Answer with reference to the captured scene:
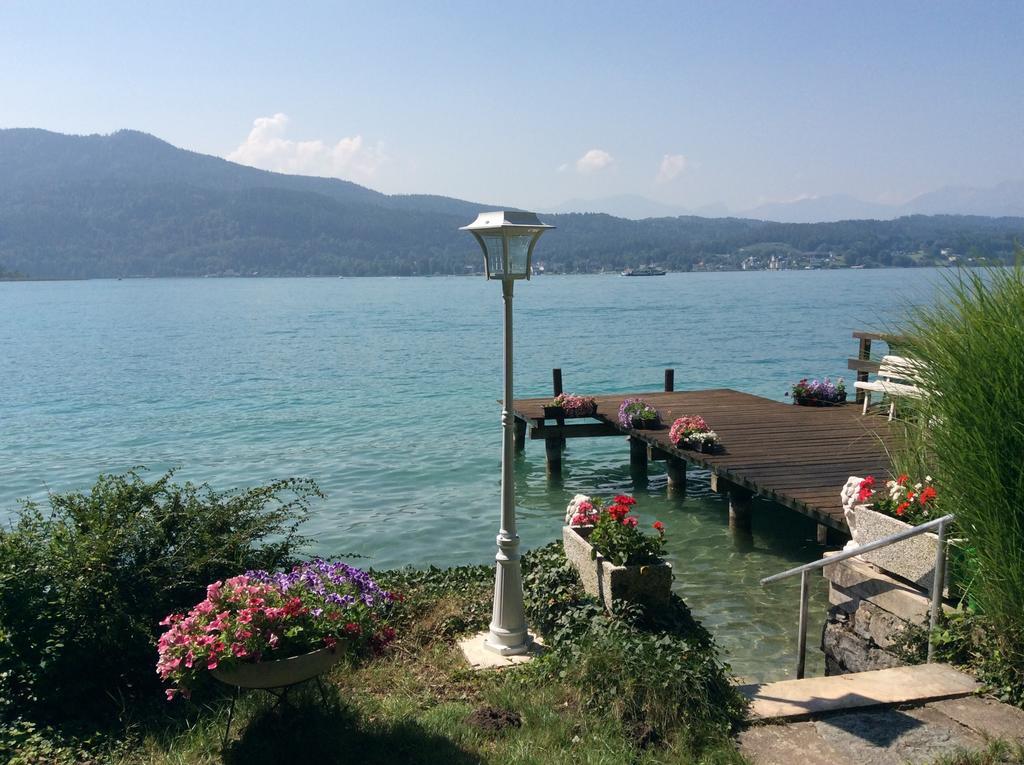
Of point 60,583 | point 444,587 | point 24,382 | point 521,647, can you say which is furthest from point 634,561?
point 24,382

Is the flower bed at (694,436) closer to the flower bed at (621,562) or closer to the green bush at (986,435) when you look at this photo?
the flower bed at (621,562)

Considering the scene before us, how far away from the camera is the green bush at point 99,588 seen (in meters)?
5.75

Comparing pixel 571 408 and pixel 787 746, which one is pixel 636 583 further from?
pixel 571 408

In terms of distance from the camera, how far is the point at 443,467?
19.5m

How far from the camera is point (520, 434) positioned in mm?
20219

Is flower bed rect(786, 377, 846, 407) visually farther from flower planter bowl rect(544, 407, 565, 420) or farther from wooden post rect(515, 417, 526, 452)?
wooden post rect(515, 417, 526, 452)

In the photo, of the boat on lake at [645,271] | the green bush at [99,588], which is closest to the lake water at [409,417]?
the green bush at [99,588]

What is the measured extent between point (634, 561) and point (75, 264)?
658ft

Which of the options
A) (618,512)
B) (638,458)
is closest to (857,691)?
(618,512)

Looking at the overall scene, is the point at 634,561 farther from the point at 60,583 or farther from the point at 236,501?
the point at 60,583

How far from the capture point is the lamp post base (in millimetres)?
6270

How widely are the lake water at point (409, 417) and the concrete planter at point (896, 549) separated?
1.54 m

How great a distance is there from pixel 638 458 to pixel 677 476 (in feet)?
7.42

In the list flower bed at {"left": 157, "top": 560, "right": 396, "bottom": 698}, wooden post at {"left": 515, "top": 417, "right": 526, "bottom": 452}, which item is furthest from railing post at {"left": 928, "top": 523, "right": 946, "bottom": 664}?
wooden post at {"left": 515, "top": 417, "right": 526, "bottom": 452}
